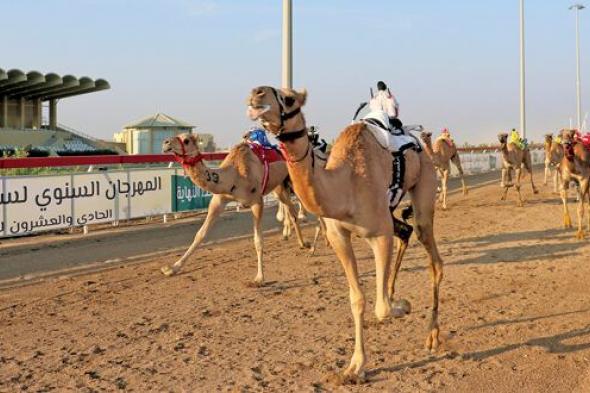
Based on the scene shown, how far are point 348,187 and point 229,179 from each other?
4719 millimetres

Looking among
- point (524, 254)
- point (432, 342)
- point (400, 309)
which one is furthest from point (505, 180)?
point (400, 309)

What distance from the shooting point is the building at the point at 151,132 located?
6546 cm

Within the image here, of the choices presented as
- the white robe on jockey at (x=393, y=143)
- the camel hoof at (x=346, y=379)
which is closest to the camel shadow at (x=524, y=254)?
the white robe on jockey at (x=393, y=143)

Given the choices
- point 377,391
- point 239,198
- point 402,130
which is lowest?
point 377,391

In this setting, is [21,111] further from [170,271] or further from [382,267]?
[382,267]

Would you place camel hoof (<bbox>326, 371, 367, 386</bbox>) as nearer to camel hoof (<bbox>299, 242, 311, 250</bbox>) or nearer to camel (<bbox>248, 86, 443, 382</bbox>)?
camel (<bbox>248, 86, 443, 382</bbox>)

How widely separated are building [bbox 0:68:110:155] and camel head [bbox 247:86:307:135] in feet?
165

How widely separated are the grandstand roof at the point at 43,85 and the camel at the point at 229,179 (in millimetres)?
51661

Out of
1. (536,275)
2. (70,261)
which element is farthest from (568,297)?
(70,261)

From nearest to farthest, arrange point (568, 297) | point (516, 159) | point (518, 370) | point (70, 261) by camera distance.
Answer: point (518, 370) < point (568, 297) < point (70, 261) < point (516, 159)

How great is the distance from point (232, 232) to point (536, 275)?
23.9ft

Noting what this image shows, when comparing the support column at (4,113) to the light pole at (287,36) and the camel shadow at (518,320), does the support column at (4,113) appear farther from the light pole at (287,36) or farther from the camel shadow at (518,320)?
the camel shadow at (518,320)

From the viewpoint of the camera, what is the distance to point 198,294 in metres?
8.76

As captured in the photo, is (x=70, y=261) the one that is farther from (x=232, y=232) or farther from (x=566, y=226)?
(x=566, y=226)
